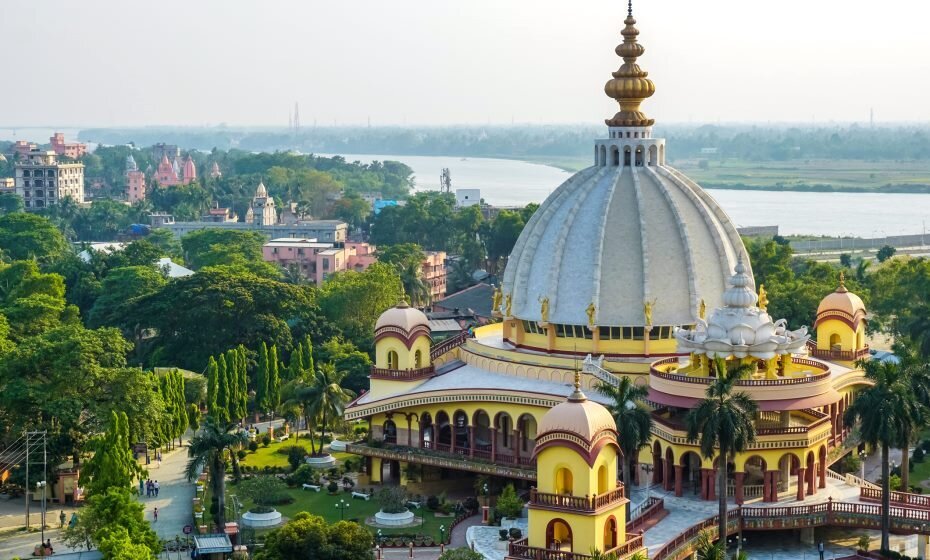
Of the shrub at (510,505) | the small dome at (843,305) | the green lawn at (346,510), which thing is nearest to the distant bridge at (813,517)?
the shrub at (510,505)

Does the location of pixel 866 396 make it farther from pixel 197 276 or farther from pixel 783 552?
pixel 197 276

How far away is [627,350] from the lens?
55.5 m

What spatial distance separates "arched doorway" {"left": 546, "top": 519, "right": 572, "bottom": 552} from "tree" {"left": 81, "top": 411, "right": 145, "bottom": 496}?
50.9 ft

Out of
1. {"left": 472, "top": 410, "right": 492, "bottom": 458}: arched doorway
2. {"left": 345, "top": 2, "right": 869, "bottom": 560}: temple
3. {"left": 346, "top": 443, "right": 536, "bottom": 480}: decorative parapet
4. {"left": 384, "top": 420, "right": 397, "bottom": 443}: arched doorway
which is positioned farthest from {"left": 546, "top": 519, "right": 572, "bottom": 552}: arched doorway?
{"left": 384, "top": 420, "right": 397, "bottom": 443}: arched doorway

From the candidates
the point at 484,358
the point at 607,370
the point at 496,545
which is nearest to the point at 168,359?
the point at 484,358

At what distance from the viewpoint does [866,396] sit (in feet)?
149

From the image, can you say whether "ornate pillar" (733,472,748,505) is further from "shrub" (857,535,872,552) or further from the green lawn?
the green lawn

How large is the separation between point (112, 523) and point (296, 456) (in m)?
13.5

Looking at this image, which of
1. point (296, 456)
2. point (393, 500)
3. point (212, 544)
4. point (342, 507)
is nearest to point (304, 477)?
point (296, 456)

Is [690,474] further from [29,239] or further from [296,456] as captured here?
[29,239]

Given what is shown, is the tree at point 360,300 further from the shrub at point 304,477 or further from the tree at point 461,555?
the tree at point 461,555

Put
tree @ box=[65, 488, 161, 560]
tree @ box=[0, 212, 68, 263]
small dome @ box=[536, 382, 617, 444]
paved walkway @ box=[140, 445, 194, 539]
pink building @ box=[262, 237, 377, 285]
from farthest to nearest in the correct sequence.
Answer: tree @ box=[0, 212, 68, 263] < pink building @ box=[262, 237, 377, 285] < paved walkway @ box=[140, 445, 194, 539] < tree @ box=[65, 488, 161, 560] < small dome @ box=[536, 382, 617, 444]

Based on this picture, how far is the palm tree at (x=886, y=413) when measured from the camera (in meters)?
44.7

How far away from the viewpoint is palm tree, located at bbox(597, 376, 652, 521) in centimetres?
4603
